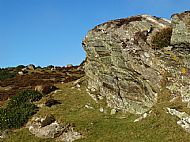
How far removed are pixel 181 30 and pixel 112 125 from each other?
10.8 metres

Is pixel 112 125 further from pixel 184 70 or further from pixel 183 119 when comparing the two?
pixel 184 70

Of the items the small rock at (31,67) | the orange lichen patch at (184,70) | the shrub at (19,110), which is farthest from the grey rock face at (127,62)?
the small rock at (31,67)

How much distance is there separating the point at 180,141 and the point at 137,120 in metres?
6.29

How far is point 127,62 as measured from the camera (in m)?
33.9

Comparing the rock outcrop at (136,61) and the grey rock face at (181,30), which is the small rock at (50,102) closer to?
the rock outcrop at (136,61)

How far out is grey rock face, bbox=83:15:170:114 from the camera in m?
31.8

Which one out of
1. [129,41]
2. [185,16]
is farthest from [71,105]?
[185,16]

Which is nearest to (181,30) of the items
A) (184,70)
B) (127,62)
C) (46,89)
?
(184,70)

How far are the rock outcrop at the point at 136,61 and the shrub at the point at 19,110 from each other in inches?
303

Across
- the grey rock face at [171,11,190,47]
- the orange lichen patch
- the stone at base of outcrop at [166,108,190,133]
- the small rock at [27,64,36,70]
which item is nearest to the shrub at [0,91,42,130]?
the stone at base of outcrop at [166,108,190,133]

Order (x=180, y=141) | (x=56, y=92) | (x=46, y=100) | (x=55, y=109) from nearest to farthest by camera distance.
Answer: (x=180, y=141) < (x=55, y=109) < (x=46, y=100) < (x=56, y=92)

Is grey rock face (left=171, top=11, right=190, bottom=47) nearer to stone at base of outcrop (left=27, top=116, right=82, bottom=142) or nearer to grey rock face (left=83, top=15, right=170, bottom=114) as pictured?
grey rock face (left=83, top=15, right=170, bottom=114)

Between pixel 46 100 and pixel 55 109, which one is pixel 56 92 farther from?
pixel 55 109

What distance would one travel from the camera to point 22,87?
5362 cm
